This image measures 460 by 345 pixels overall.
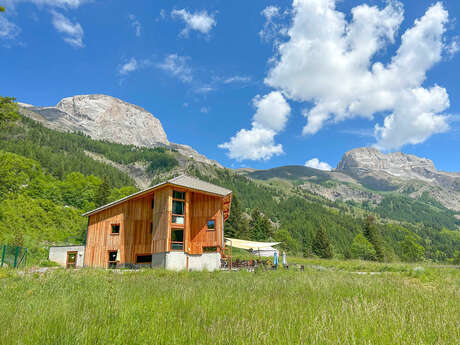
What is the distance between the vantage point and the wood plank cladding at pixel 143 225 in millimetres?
24484

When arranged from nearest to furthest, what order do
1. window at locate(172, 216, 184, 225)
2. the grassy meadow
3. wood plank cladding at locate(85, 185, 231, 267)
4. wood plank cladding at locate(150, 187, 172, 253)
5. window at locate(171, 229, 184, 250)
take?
the grassy meadow < wood plank cladding at locate(150, 187, 172, 253) < window at locate(171, 229, 184, 250) < window at locate(172, 216, 184, 225) < wood plank cladding at locate(85, 185, 231, 267)

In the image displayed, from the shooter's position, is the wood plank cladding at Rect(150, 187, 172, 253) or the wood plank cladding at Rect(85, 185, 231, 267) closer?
the wood plank cladding at Rect(150, 187, 172, 253)

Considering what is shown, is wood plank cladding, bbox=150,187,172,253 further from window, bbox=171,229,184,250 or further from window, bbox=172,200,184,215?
window, bbox=171,229,184,250

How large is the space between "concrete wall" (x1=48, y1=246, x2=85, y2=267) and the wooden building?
6.33 feet

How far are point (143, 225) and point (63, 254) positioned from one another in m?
12.6

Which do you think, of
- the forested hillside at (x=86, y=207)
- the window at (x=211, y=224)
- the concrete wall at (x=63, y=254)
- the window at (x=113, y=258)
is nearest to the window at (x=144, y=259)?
the window at (x=113, y=258)

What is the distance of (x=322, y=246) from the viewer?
7075 centimetres

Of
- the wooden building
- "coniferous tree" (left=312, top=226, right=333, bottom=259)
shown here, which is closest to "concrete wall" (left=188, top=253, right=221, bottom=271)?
the wooden building

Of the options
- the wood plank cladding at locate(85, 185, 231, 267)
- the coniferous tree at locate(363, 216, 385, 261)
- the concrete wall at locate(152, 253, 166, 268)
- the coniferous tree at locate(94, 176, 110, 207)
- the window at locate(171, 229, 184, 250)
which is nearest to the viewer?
the concrete wall at locate(152, 253, 166, 268)

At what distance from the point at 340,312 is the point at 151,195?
24.9 meters

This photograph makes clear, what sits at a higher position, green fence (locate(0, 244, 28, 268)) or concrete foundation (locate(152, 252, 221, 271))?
green fence (locate(0, 244, 28, 268))

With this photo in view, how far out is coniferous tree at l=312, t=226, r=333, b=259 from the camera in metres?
69.3

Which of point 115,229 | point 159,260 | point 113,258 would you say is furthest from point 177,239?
point 113,258

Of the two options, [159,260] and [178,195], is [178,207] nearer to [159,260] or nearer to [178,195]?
[178,195]
